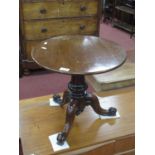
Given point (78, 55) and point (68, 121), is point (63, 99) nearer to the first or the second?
point (68, 121)

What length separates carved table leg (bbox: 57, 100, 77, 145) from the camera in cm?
149

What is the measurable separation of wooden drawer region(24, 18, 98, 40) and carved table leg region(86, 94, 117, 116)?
1302mm

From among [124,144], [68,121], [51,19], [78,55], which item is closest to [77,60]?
[78,55]

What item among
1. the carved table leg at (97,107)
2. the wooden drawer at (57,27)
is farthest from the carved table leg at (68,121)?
the wooden drawer at (57,27)

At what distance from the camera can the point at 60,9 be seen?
2678 millimetres

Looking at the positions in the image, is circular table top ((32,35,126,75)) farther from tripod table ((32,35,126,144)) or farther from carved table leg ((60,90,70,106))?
carved table leg ((60,90,70,106))

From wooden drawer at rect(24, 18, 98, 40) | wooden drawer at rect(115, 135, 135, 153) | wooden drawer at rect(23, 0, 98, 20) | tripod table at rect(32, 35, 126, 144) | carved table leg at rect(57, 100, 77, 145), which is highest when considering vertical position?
wooden drawer at rect(23, 0, 98, 20)

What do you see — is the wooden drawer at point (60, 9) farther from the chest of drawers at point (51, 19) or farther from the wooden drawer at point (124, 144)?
the wooden drawer at point (124, 144)

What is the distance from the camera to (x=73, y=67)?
1319 mm

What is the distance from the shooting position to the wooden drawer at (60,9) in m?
2.57

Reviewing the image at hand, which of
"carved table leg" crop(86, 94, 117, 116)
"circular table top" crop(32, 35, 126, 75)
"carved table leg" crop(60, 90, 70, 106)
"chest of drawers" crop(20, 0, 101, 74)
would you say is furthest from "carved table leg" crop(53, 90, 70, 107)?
"chest of drawers" crop(20, 0, 101, 74)
